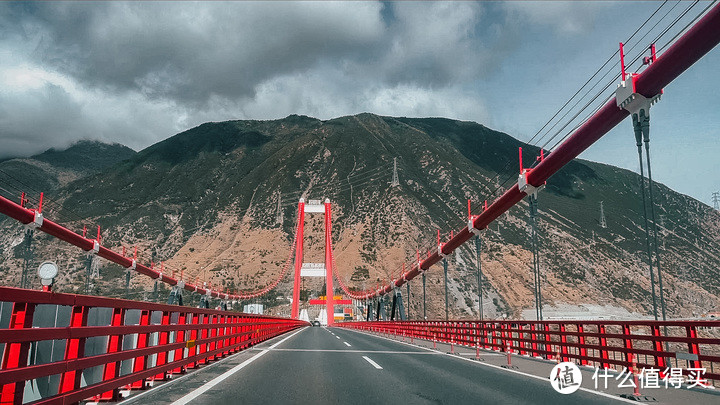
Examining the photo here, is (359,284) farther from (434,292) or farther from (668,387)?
(668,387)

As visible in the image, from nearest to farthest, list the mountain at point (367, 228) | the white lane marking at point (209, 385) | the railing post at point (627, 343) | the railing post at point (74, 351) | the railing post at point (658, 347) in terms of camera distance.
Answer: the railing post at point (74, 351)
the white lane marking at point (209, 385)
the railing post at point (658, 347)
the railing post at point (627, 343)
the mountain at point (367, 228)

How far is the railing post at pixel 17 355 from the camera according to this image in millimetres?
4492

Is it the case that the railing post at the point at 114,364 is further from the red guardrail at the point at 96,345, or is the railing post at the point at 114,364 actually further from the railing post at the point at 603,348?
the railing post at the point at 603,348

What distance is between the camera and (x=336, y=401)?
7078 millimetres

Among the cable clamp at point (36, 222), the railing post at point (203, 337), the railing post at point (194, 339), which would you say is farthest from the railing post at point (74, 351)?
the cable clamp at point (36, 222)

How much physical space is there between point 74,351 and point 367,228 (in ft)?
385

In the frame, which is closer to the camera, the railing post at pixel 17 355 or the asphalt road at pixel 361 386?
the railing post at pixel 17 355

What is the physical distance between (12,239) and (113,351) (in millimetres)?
169581

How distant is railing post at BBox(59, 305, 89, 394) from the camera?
17.9 feet

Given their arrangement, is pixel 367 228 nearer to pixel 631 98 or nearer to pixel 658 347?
pixel 631 98

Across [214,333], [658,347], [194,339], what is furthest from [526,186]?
[194,339]

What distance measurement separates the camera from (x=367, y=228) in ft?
403

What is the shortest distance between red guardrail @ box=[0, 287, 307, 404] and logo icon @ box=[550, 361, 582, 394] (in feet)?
22.6

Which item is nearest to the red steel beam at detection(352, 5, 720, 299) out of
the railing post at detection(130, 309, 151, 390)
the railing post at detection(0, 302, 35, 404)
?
the railing post at detection(130, 309, 151, 390)
